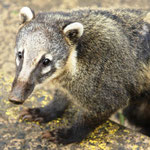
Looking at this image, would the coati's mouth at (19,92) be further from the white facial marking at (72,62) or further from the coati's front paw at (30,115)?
the coati's front paw at (30,115)

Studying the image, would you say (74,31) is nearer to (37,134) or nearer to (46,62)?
(46,62)

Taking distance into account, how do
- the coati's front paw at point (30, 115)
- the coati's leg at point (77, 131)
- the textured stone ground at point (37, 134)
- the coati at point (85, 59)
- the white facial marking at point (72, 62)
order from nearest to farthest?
the coati at point (85, 59) → the white facial marking at point (72, 62) → the textured stone ground at point (37, 134) → the coati's leg at point (77, 131) → the coati's front paw at point (30, 115)

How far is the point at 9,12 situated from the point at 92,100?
5.81 m

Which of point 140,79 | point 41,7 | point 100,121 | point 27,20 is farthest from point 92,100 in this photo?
point 41,7

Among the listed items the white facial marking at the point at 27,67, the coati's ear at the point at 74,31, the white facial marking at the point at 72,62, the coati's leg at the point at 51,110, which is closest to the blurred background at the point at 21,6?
the coati's leg at the point at 51,110

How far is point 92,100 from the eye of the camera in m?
4.37

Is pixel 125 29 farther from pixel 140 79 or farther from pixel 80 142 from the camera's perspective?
pixel 80 142

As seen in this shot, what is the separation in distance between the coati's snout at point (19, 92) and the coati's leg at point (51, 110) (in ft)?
3.94

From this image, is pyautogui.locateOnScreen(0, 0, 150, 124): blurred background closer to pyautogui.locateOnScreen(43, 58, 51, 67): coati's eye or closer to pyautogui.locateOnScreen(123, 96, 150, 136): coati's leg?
pyautogui.locateOnScreen(123, 96, 150, 136): coati's leg

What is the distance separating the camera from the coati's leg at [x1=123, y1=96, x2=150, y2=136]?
5.39 m

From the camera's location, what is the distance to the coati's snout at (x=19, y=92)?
12.1 ft

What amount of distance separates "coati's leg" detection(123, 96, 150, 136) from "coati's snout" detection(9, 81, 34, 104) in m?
2.34

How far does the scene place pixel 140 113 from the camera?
18.8ft

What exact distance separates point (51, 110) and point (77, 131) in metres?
0.73
